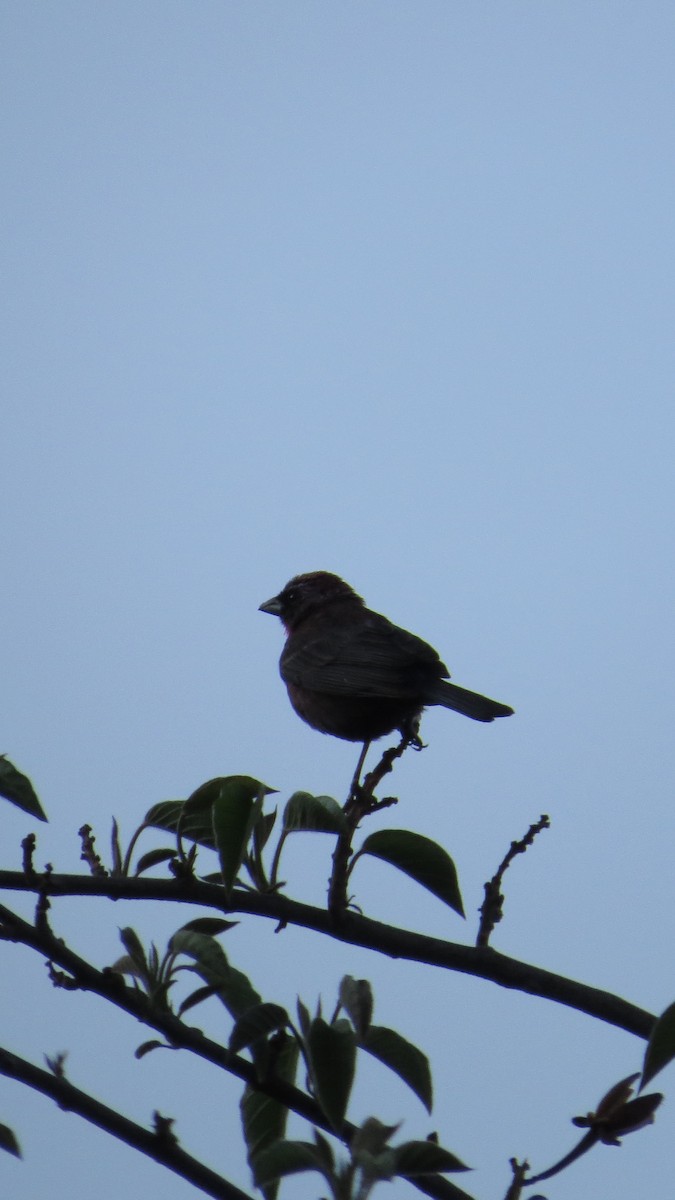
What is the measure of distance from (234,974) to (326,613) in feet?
19.4

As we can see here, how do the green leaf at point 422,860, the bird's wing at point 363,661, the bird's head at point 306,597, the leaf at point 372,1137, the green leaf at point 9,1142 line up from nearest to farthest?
the leaf at point 372,1137 < the green leaf at point 9,1142 < the green leaf at point 422,860 < the bird's wing at point 363,661 < the bird's head at point 306,597

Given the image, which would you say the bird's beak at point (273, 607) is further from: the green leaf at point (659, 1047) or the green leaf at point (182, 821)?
the green leaf at point (659, 1047)

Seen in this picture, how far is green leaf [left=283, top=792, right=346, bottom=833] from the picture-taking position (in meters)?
2.86

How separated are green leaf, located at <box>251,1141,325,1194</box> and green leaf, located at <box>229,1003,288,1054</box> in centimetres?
28

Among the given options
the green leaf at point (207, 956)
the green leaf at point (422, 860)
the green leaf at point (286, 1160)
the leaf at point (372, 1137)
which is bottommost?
the green leaf at point (286, 1160)

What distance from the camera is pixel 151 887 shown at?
269cm

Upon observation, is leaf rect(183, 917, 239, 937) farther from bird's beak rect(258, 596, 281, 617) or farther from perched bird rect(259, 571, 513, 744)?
bird's beak rect(258, 596, 281, 617)

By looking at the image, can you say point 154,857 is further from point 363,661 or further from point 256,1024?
point 363,661

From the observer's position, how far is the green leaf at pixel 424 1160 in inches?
78.1

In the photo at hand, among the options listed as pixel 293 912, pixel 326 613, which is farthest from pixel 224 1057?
pixel 326 613

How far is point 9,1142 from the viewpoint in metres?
2.24

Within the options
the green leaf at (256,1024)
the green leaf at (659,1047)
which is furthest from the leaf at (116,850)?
the green leaf at (659,1047)

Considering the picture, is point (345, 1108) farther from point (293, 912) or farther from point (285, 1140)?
point (293, 912)

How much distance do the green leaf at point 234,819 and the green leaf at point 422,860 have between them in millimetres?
271
